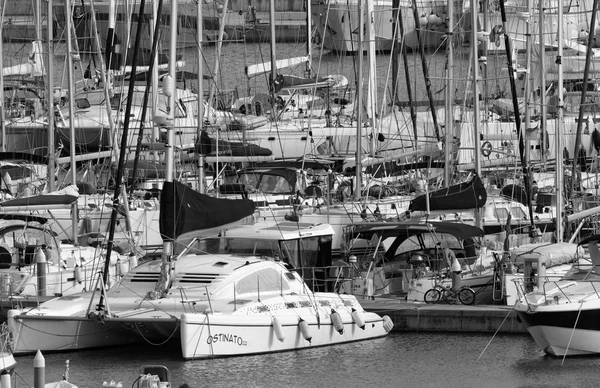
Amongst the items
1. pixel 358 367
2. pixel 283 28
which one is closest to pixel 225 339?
pixel 358 367

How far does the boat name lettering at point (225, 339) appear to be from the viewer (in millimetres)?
22227

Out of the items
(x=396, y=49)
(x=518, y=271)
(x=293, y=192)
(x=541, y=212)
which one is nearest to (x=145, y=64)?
(x=396, y=49)

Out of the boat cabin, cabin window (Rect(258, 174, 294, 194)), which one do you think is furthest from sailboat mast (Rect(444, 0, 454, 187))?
the boat cabin

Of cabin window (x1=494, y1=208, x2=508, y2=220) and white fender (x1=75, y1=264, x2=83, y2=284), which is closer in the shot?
white fender (x1=75, y1=264, x2=83, y2=284)

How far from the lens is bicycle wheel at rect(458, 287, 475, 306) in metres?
27.1

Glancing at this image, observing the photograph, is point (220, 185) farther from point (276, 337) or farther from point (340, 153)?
point (276, 337)

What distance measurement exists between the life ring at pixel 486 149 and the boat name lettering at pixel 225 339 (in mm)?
20344

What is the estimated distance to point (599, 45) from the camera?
6975cm

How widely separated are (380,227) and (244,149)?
239 inches

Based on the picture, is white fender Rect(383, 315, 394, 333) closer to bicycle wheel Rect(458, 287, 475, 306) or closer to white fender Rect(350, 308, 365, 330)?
white fender Rect(350, 308, 365, 330)

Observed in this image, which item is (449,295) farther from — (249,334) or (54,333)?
(54,333)

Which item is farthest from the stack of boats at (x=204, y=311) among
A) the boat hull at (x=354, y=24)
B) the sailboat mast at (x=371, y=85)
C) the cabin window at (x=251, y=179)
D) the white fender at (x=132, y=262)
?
the boat hull at (x=354, y=24)

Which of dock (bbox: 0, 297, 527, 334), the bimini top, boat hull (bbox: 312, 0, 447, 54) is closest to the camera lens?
dock (bbox: 0, 297, 527, 334)

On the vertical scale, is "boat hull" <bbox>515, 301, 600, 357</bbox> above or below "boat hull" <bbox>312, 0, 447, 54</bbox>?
below
